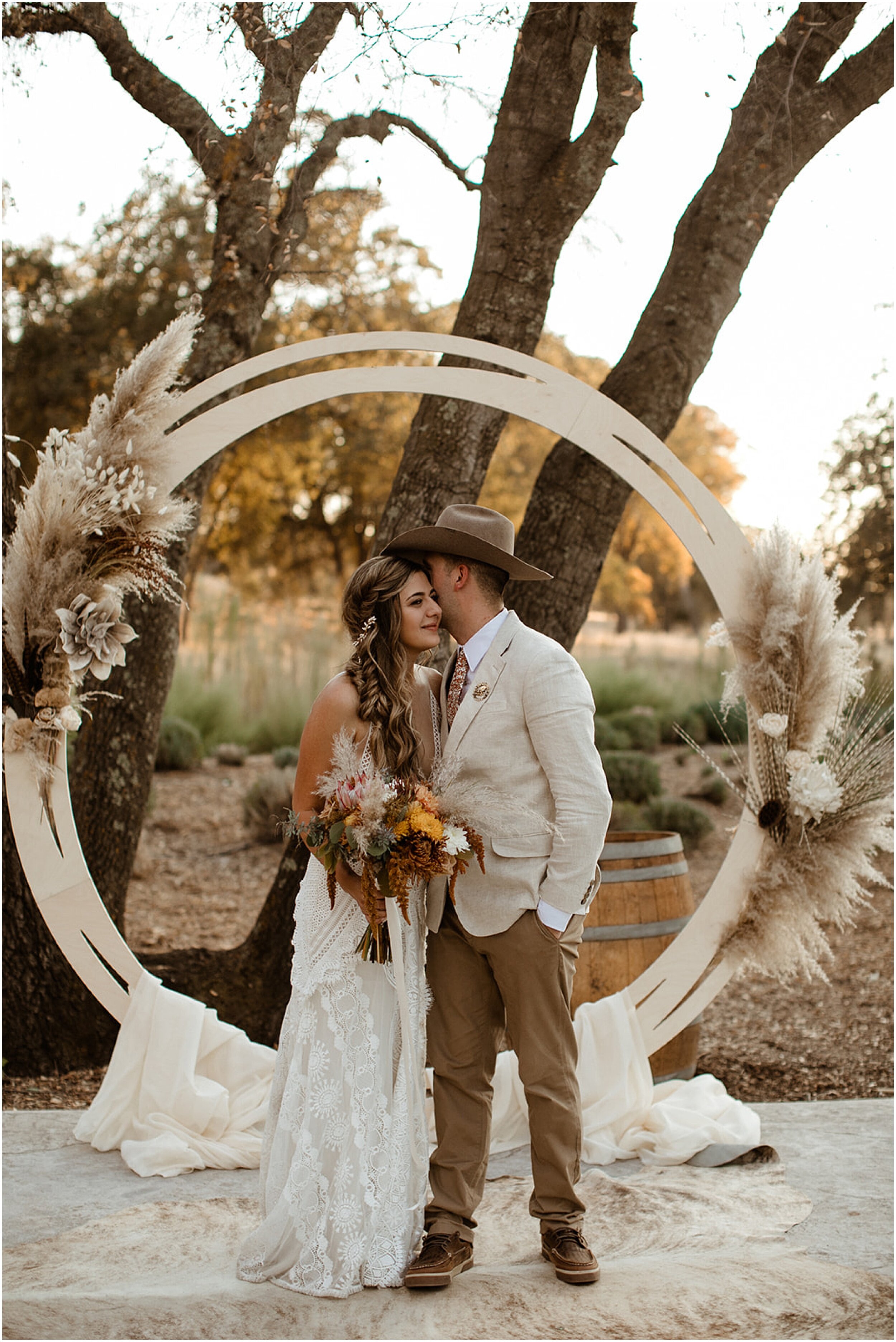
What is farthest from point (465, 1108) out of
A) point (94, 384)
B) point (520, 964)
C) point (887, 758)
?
point (94, 384)

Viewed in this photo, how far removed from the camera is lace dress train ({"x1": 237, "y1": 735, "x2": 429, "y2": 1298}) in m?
2.89

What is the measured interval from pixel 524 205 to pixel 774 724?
8.70 feet

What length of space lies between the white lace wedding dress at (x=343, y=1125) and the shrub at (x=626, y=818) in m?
4.43

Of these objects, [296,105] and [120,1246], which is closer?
[120,1246]

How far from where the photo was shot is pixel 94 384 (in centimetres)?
1063

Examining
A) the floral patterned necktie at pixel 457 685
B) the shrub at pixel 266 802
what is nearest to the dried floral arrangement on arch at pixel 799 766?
the floral patterned necktie at pixel 457 685

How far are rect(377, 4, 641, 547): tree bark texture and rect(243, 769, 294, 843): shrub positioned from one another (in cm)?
380

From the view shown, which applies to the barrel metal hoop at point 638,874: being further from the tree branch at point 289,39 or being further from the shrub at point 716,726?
the shrub at point 716,726

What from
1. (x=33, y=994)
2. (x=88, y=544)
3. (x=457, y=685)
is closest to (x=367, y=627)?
(x=457, y=685)

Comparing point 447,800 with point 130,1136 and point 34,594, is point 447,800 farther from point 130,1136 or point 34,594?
point 130,1136

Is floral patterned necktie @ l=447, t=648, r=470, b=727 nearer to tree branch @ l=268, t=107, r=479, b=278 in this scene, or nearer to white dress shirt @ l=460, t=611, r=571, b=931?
white dress shirt @ l=460, t=611, r=571, b=931

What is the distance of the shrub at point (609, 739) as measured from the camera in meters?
9.73

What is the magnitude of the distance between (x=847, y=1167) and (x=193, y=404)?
11.8 ft

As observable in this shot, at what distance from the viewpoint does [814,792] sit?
3.96m
